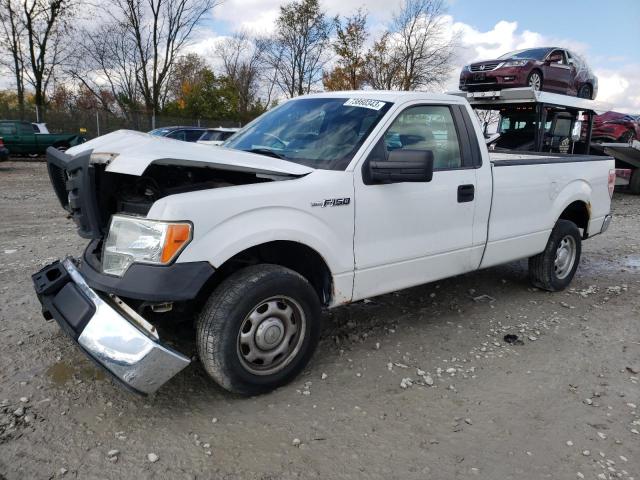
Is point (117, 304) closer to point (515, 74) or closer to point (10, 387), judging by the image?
point (10, 387)

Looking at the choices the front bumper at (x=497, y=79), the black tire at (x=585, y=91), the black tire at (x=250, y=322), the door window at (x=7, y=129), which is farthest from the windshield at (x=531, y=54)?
the door window at (x=7, y=129)

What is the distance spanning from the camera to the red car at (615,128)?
14570 mm

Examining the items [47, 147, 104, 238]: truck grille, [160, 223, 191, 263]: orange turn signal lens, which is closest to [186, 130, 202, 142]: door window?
[47, 147, 104, 238]: truck grille

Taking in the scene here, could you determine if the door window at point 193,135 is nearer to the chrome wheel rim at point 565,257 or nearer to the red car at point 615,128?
the red car at point 615,128

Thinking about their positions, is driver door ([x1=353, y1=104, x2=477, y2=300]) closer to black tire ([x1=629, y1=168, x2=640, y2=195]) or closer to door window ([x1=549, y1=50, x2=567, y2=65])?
door window ([x1=549, y1=50, x2=567, y2=65])

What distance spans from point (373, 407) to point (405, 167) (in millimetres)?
1475

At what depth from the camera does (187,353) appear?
12.0 ft

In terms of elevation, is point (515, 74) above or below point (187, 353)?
above

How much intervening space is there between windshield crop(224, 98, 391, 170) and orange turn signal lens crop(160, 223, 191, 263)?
1.07 metres

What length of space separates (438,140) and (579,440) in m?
2.28

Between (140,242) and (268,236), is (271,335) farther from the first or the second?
(140,242)

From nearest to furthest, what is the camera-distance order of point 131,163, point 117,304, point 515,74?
point 131,163 < point 117,304 < point 515,74

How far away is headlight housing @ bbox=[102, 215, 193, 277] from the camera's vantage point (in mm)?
2596

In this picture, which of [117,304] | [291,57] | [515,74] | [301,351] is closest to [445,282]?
[301,351]
